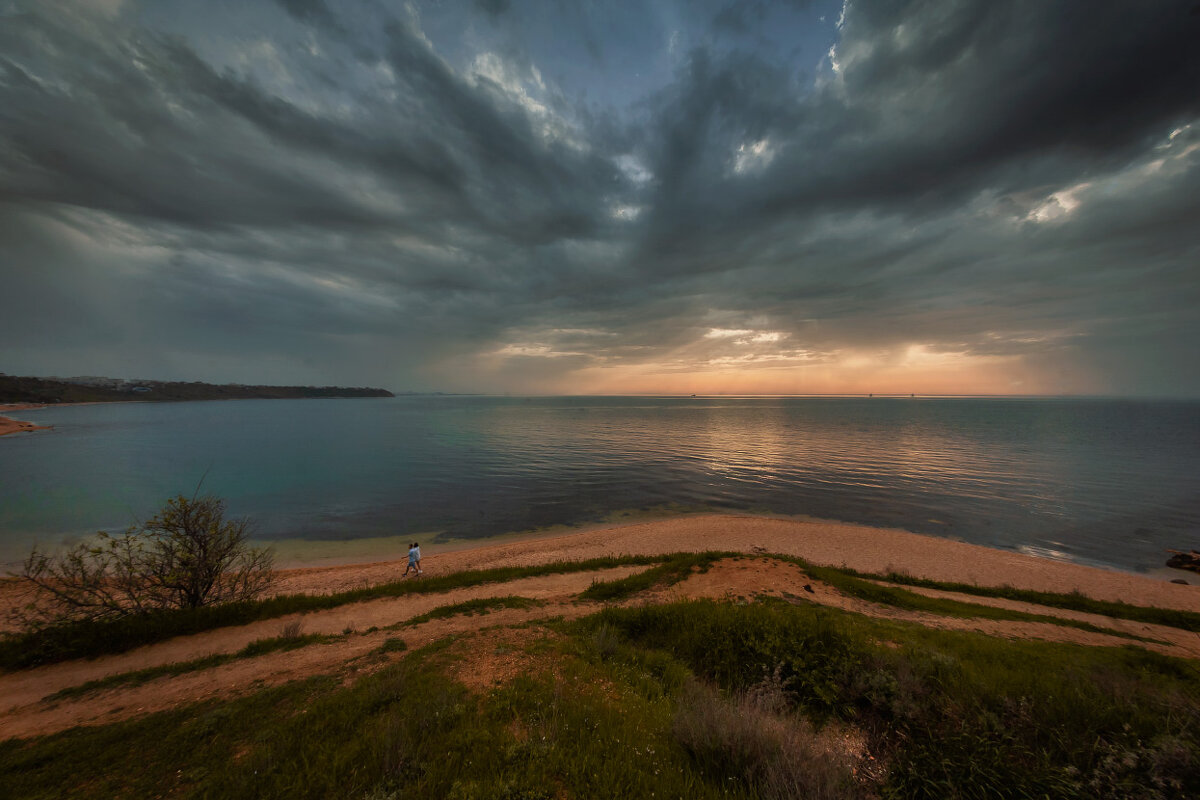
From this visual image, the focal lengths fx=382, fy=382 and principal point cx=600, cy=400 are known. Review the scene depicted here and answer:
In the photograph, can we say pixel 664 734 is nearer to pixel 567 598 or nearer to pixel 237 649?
pixel 567 598

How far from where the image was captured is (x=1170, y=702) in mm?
5816

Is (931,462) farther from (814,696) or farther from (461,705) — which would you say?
(461,705)

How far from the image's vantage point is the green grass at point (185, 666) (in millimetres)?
8602

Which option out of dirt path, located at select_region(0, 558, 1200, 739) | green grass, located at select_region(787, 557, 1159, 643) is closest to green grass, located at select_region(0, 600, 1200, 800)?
dirt path, located at select_region(0, 558, 1200, 739)

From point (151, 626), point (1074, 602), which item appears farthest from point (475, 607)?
point (1074, 602)

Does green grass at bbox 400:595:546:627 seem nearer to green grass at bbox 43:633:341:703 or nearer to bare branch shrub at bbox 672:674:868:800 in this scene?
green grass at bbox 43:633:341:703

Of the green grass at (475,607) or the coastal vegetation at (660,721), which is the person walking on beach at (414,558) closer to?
the green grass at (475,607)

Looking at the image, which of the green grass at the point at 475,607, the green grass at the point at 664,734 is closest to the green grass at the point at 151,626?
the green grass at the point at 475,607

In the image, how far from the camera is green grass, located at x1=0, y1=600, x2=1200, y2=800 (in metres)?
4.79

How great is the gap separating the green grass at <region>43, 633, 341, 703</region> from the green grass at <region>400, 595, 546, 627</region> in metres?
2.43

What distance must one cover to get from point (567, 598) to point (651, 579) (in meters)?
3.64

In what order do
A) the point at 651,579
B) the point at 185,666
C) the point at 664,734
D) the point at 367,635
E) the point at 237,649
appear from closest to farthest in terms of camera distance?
the point at 664,734 < the point at 185,666 < the point at 237,649 < the point at 367,635 < the point at 651,579

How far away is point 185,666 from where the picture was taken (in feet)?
31.1

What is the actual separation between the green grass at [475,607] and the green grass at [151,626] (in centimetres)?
320
